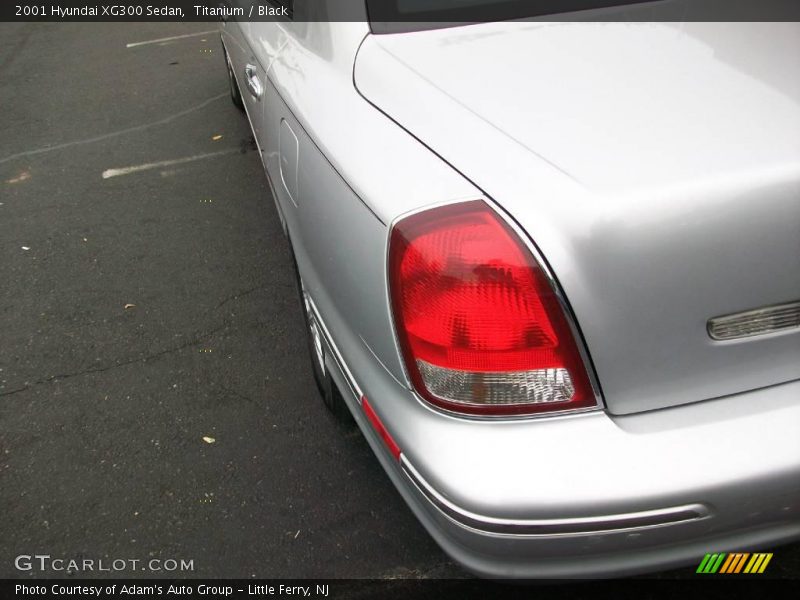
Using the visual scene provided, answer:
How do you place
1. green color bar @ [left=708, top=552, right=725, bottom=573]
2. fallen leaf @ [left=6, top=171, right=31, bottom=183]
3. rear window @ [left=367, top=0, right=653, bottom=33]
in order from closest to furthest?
1. green color bar @ [left=708, top=552, right=725, bottom=573]
2. rear window @ [left=367, top=0, right=653, bottom=33]
3. fallen leaf @ [left=6, top=171, right=31, bottom=183]

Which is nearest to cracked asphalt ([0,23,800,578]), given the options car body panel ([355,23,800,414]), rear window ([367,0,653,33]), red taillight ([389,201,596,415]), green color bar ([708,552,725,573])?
green color bar ([708,552,725,573])

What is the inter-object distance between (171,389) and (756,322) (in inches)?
82.8

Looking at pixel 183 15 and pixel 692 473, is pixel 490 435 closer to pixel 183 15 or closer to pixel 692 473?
pixel 692 473

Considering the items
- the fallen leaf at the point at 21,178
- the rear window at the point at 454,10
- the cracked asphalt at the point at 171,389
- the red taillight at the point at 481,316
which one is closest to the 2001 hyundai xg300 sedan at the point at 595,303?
the red taillight at the point at 481,316

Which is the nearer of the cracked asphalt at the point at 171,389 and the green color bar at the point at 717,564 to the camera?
the green color bar at the point at 717,564

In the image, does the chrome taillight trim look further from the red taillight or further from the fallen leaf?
the fallen leaf

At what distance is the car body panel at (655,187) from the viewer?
114 cm

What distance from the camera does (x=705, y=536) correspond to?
1.26 m

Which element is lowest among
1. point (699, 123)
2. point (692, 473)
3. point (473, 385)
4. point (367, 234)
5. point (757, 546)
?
point (757, 546)

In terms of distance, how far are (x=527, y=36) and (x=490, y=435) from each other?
0.94 metres

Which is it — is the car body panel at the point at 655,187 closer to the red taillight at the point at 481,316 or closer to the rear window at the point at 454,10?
the red taillight at the point at 481,316

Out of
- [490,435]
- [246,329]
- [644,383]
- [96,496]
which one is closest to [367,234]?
[490,435]

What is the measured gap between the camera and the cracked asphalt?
203 cm

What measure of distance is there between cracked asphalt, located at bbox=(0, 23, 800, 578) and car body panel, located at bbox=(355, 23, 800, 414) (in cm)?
96
